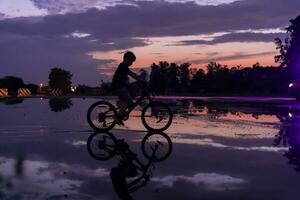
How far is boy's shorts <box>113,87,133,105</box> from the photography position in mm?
15844

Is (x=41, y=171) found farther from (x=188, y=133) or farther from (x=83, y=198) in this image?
(x=188, y=133)

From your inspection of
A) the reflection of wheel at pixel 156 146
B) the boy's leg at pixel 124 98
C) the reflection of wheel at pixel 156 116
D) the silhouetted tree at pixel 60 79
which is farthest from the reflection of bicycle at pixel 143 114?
the silhouetted tree at pixel 60 79

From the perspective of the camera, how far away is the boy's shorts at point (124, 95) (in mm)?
15844

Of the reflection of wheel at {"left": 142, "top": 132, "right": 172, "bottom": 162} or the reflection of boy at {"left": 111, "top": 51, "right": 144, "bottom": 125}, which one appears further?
the reflection of boy at {"left": 111, "top": 51, "right": 144, "bottom": 125}

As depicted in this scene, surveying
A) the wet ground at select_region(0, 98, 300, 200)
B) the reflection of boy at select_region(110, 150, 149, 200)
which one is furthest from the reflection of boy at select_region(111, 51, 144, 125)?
the reflection of boy at select_region(110, 150, 149, 200)

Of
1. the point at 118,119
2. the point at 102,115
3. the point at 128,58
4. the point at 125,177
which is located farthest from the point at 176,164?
the point at 102,115

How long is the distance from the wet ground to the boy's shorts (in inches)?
35.9

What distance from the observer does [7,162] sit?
1119 centimetres

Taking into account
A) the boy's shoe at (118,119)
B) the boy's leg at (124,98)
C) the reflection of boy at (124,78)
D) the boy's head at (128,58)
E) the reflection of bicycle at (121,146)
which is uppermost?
the boy's head at (128,58)

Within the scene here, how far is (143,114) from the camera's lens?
16.9m

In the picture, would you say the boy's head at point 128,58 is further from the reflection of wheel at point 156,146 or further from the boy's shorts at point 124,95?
the reflection of wheel at point 156,146

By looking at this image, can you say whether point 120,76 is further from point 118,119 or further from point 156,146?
point 156,146

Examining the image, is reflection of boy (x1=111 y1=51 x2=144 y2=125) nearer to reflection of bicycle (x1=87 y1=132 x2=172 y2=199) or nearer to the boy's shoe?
the boy's shoe

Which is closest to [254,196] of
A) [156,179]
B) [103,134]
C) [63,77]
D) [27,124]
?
[156,179]
